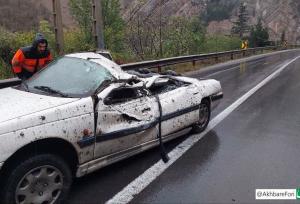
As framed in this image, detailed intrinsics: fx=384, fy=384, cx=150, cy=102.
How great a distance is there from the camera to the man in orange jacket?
654 centimetres

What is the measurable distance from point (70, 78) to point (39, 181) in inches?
59.9

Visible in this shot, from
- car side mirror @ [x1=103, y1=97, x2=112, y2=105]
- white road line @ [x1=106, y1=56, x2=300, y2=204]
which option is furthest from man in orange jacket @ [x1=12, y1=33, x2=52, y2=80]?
white road line @ [x1=106, y1=56, x2=300, y2=204]

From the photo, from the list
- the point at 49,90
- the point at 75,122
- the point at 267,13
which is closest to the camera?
the point at 75,122

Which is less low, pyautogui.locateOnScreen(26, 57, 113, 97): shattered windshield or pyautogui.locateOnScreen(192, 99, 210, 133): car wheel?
pyautogui.locateOnScreen(26, 57, 113, 97): shattered windshield

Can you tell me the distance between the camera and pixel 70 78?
4.78 m

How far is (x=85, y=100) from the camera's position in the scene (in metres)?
4.22

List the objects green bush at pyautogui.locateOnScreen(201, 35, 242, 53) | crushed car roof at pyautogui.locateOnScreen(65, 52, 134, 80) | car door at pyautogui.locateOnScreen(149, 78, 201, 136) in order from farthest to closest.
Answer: green bush at pyautogui.locateOnScreen(201, 35, 242, 53) → car door at pyautogui.locateOnScreen(149, 78, 201, 136) → crushed car roof at pyautogui.locateOnScreen(65, 52, 134, 80)

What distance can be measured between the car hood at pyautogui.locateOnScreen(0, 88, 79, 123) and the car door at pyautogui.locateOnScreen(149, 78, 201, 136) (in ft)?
5.49

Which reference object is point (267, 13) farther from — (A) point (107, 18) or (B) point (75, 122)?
(B) point (75, 122)

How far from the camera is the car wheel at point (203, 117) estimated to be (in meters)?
6.64

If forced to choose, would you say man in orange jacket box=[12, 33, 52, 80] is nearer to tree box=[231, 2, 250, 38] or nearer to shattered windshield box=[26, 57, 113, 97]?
shattered windshield box=[26, 57, 113, 97]

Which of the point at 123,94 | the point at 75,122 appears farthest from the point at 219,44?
the point at 75,122

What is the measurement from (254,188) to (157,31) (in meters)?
21.9

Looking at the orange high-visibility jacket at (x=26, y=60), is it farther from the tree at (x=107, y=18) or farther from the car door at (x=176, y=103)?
the tree at (x=107, y=18)
